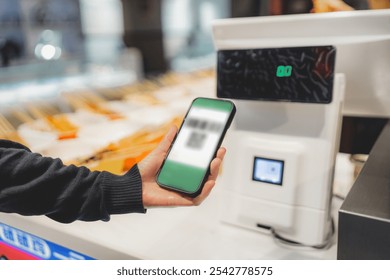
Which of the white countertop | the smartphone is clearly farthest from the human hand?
the white countertop

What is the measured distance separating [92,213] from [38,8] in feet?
15.4

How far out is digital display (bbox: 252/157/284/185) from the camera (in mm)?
743

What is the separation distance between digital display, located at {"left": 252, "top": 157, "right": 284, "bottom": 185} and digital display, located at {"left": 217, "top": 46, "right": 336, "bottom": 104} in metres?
0.13

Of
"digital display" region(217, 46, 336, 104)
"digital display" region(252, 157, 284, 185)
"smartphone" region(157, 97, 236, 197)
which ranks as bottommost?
"digital display" region(252, 157, 284, 185)

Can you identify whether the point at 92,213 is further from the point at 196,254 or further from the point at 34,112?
the point at 34,112

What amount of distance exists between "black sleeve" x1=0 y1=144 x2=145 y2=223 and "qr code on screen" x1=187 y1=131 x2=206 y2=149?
0.11 metres

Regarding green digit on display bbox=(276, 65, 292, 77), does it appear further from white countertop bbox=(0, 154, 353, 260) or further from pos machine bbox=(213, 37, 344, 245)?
white countertop bbox=(0, 154, 353, 260)

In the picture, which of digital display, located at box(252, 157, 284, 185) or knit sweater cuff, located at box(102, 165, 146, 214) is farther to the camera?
digital display, located at box(252, 157, 284, 185)

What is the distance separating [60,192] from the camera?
636 mm

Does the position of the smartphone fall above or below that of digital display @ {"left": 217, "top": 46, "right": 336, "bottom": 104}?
below

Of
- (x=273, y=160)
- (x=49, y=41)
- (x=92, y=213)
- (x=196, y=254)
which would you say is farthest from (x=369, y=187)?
(x=49, y=41)

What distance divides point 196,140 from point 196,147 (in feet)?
0.05

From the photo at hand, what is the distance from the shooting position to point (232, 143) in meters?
0.80

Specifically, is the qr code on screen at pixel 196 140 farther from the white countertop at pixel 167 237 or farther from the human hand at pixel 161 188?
the white countertop at pixel 167 237
